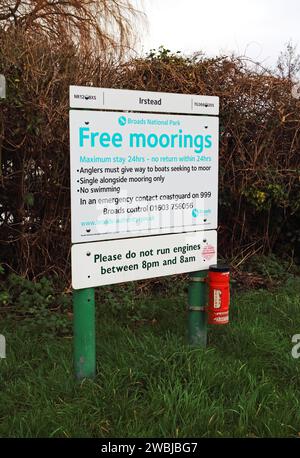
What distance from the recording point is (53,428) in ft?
10.0

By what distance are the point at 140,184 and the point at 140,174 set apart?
7cm

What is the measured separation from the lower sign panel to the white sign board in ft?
0.19

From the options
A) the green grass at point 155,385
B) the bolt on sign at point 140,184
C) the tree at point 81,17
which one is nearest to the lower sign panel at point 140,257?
the bolt on sign at point 140,184

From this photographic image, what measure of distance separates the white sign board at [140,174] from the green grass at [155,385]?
2.78ft

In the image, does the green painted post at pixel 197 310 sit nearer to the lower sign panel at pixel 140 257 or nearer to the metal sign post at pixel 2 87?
the lower sign panel at pixel 140 257

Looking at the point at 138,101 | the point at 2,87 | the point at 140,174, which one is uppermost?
the point at 2,87

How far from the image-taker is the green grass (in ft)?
10.2

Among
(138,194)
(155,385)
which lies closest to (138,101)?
(138,194)

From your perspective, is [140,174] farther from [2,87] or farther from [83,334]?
[2,87]

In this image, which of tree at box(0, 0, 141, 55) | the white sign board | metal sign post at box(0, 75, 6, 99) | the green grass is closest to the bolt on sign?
the white sign board

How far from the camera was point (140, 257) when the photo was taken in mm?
3844
